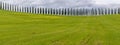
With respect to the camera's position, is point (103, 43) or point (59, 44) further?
point (103, 43)

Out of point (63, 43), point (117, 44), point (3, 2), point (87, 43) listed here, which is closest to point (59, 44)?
point (63, 43)

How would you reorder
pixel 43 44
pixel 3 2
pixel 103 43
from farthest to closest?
pixel 3 2 < pixel 103 43 < pixel 43 44

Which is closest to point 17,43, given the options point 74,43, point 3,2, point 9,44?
point 9,44

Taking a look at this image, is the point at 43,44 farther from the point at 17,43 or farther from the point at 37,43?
the point at 17,43

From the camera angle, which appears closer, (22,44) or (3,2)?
(22,44)

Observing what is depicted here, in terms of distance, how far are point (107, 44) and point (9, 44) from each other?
287 inches

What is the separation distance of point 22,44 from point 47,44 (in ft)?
5.95

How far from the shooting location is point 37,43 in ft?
72.8

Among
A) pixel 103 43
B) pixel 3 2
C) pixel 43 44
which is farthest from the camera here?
pixel 3 2

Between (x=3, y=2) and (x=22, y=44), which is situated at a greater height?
(x=22, y=44)

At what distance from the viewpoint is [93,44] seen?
22.3m

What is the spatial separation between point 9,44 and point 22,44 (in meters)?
0.98

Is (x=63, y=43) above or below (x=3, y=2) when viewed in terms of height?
above

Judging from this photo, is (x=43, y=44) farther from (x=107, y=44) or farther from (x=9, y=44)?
(x=107, y=44)
